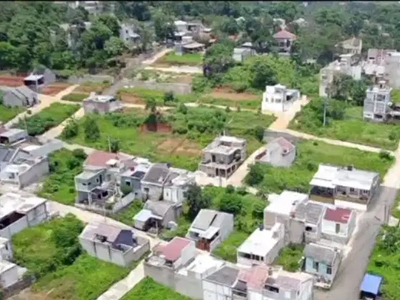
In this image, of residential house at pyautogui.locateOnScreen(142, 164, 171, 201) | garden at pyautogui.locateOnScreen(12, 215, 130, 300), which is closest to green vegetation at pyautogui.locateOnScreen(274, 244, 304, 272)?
garden at pyautogui.locateOnScreen(12, 215, 130, 300)

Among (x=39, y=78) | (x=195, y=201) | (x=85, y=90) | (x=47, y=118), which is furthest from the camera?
(x=39, y=78)

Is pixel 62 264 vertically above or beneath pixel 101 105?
beneath

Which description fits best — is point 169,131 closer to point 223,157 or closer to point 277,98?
point 223,157

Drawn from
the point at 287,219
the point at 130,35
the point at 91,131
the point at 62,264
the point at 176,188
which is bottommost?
the point at 62,264

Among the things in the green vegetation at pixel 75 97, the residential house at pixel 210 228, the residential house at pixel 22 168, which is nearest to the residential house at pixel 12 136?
the residential house at pixel 22 168

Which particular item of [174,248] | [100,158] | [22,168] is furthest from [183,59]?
[174,248]

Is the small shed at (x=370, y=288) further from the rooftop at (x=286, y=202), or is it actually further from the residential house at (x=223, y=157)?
the residential house at (x=223, y=157)
